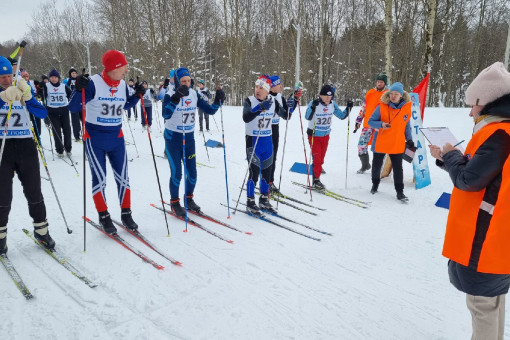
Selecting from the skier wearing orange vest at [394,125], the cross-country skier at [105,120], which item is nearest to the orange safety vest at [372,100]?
the skier wearing orange vest at [394,125]

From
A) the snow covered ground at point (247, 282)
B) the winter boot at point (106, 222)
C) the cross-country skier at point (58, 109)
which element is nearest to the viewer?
the snow covered ground at point (247, 282)

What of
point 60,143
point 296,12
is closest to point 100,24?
point 296,12

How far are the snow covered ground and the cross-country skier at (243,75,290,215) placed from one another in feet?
1.52

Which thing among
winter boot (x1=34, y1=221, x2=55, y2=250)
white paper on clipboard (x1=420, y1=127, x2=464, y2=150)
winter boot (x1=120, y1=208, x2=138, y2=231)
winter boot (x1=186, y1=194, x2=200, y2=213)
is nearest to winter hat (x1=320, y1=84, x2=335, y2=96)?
winter boot (x1=186, y1=194, x2=200, y2=213)

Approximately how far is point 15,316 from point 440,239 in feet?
15.0

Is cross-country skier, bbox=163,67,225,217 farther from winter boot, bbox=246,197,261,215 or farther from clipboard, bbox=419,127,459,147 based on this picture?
clipboard, bbox=419,127,459,147

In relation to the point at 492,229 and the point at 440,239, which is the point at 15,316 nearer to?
the point at 492,229

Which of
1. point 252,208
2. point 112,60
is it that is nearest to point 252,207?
point 252,208

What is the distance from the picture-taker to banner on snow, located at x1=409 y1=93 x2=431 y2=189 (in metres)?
→ 6.14

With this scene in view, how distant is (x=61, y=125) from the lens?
26.6 feet

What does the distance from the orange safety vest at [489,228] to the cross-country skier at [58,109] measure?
8552mm

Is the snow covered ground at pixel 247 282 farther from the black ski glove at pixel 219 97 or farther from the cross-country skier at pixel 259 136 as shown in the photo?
the black ski glove at pixel 219 97

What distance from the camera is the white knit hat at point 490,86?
165 cm

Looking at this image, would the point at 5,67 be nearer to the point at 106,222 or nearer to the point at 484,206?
the point at 106,222
